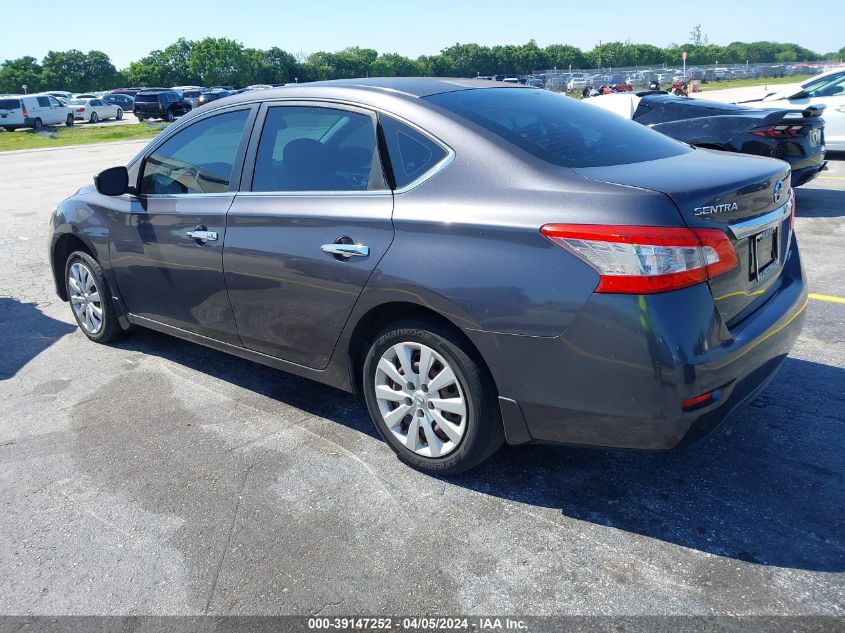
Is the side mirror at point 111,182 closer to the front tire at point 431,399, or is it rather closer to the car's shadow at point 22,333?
the car's shadow at point 22,333

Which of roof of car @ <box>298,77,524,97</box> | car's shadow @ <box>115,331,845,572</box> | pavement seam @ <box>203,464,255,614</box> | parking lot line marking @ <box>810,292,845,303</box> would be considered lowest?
parking lot line marking @ <box>810,292,845,303</box>

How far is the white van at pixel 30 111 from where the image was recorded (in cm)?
3616

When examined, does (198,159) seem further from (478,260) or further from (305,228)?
(478,260)

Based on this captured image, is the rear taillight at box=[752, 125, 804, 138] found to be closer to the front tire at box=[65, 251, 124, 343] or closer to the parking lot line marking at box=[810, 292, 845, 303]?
the parking lot line marking at box=[810, 292, 845, 303]

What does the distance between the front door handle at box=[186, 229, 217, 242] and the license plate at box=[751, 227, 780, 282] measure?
2656 millimetres

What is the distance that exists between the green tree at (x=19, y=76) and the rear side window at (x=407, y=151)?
9382cm

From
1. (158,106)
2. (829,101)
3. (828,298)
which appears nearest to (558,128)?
(828,298)

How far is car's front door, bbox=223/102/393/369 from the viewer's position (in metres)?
3.32

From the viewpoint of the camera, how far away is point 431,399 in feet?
10.6

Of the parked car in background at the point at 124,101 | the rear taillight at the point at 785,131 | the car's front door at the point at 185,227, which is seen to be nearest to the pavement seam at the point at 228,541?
the car's front door at the point at 185,227

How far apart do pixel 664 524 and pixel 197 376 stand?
304 cm

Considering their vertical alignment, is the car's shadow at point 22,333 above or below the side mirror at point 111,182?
below

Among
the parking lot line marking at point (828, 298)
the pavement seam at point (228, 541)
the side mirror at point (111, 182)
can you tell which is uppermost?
the side mirror at point (111, 182)

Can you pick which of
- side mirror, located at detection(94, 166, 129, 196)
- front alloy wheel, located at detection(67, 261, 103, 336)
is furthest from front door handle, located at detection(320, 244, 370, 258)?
front alloy wheel, located at detection(67, 261, 103, 336)
